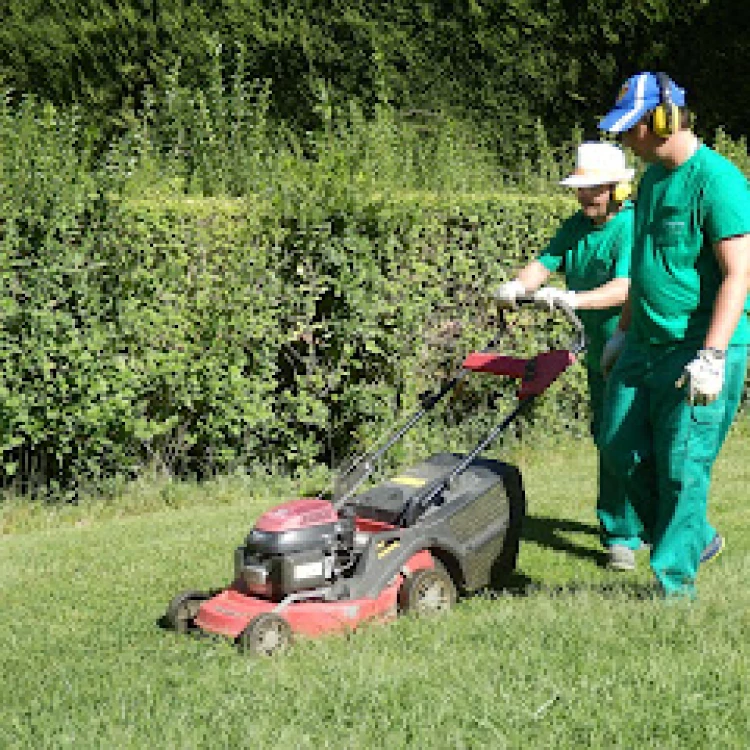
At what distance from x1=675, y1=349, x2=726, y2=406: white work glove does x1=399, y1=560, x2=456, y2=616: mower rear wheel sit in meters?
1.20

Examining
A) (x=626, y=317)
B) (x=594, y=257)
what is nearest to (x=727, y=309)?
(x=626, y=317)

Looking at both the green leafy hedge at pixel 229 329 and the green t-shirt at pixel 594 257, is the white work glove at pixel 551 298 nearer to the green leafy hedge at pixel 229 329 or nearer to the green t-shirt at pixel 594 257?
the green t-shirt at pixel 594 257

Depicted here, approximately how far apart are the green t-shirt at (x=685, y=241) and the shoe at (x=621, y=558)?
1558 mm

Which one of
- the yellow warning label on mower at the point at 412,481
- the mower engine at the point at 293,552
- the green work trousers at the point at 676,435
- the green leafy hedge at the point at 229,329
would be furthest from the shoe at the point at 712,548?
the green leafy hedge at the point at 229,329

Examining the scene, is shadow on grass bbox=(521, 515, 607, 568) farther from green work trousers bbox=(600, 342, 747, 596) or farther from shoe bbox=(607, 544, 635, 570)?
green work trousers bbox=(600, 342, 747, 596)

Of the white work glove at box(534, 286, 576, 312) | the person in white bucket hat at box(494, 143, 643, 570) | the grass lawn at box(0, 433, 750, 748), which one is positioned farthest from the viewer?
the person in white bucket hat at box(494, 143, 643, 570)

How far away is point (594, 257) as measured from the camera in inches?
229

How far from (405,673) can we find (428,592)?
3.46ft

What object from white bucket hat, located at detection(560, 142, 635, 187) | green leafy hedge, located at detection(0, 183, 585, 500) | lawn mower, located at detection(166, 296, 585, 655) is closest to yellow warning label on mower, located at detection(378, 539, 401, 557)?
lawn mower, located at detection(166, 296, 585, 655)

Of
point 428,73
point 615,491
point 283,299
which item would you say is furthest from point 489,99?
point 615,491

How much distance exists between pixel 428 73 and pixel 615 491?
23.8 ft

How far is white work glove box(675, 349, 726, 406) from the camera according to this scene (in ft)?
13.8

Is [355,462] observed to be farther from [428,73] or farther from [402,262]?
[428,73]

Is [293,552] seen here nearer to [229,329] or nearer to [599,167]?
[599,167]
